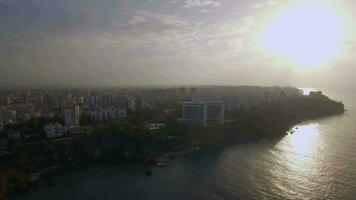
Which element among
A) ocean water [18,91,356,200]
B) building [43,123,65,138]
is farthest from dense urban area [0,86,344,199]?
ocean water [18,91,356,200]

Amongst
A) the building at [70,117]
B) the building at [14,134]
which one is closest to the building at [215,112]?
the building at [70,117]

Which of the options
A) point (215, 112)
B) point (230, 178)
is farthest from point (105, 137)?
point (215, 112)

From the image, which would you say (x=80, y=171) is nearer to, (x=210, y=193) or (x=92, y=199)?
(x=92, y=199)

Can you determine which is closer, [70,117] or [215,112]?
[70,117]

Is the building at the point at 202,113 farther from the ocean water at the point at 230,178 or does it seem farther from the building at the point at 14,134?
the building at the point at 14,134

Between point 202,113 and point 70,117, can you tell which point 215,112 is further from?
point 70,117

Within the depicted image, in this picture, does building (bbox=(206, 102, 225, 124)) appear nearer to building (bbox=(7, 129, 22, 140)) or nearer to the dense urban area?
the dense urban area
